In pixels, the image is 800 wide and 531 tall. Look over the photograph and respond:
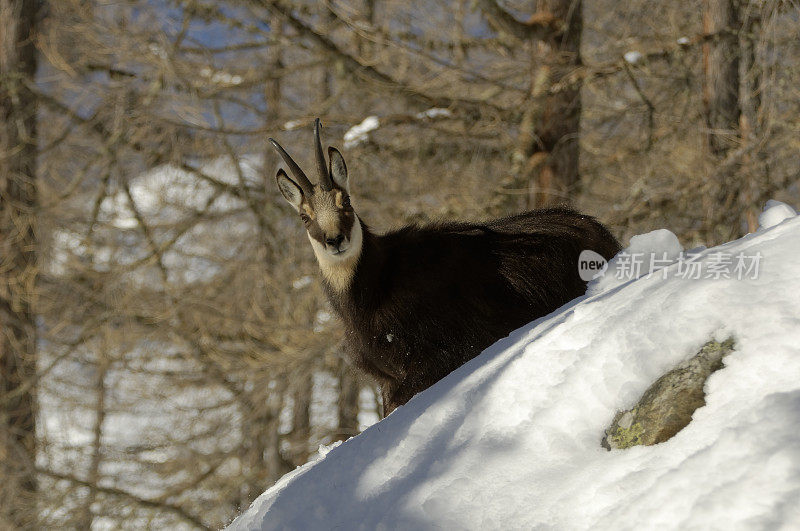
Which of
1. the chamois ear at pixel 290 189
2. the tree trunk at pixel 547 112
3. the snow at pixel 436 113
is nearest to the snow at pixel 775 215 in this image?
the chamois ear at pixel 290 189

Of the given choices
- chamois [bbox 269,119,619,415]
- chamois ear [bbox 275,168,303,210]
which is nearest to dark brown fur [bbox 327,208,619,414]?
chamois [bbox 269,119,619,415]

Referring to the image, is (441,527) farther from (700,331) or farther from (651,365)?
(700,331)

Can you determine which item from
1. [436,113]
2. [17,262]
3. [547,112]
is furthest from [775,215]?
[17,262]

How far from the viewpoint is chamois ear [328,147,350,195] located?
5184 mm

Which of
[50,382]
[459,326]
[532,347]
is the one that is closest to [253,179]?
[50,382]

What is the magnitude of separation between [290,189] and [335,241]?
0.58 metres

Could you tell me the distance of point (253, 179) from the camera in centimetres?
1398

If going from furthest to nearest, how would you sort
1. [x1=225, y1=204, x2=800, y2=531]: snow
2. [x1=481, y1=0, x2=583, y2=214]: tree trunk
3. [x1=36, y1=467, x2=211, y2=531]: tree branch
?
[x1=36, y1=467, x2=211, y2=531]: tree branch < [x1=481, y1=0, x2=583, y2=214]: tree trunk < [x1=225, y1=204, x2=800, y2=531]: snow

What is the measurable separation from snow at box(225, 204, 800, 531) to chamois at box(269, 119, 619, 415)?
1.23 m

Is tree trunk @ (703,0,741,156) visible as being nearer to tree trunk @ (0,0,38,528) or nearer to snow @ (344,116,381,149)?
snow @ (344,116,381,149)

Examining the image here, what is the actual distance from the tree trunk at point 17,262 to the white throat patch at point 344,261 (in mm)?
9335

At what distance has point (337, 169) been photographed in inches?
205

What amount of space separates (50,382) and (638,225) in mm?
10710

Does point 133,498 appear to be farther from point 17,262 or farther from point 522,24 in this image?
point 522,24
